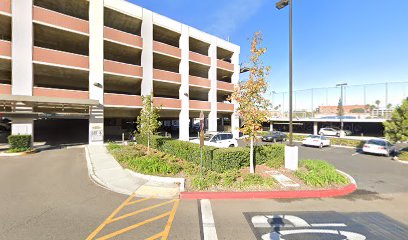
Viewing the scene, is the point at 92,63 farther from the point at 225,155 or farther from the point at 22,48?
the point at 225,155

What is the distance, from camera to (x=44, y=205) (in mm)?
6293

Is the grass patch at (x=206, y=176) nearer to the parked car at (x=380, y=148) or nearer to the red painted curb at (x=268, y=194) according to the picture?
the red painted curb at (x=268, y=194)

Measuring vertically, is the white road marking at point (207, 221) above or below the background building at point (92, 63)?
below

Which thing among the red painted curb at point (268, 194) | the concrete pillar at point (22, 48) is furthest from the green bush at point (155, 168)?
the concrete pillar at point (22, 48)

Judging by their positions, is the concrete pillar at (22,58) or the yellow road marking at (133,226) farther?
the concrete pillar at (22,58)

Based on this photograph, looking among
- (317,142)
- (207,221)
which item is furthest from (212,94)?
(207,221)

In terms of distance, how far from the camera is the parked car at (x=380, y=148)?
17.0 metres

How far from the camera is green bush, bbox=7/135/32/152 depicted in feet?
Result: 50.2

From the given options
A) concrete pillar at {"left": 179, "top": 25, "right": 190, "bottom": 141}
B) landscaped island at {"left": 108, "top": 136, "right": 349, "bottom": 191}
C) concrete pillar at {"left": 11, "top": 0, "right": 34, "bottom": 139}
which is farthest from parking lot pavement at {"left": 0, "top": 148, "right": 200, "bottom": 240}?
concrete pillar at {"left": 179, "top": 25, "right": 190, "bottom": 141}

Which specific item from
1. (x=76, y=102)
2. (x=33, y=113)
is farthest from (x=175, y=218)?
(x=33, y=113)

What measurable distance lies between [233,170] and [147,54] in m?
20.2

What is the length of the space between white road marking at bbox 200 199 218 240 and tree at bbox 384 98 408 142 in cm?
1782

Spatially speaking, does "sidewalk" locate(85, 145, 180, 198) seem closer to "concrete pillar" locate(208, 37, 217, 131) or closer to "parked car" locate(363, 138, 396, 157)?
"parked car" locate(363, 138, 396, 157)

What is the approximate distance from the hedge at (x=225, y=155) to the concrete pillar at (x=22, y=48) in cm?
1447
